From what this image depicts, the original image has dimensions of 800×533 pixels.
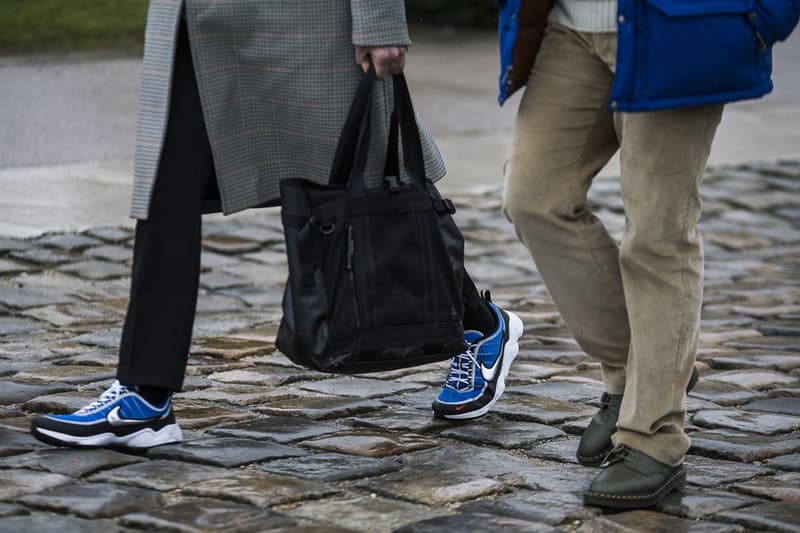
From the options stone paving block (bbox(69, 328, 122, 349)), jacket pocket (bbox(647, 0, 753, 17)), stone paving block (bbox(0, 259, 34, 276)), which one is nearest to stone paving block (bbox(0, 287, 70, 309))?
stone paving block (bbox(0, 259, 34, 276))

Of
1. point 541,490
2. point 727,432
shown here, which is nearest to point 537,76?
point 541,490

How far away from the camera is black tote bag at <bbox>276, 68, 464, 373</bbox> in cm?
352

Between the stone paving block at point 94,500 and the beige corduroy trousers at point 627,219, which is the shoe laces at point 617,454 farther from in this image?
the stone paving block at point 94,500

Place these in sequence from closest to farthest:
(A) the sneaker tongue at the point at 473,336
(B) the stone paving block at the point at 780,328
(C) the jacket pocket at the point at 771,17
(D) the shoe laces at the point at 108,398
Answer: (C) the jacket pocket at the point at 771,17 → (D) the shoe laces at the point at 108,398 → (A) the sneaker tongue at the point at 473,336 → (B) the stone paving block at the point at 780,328

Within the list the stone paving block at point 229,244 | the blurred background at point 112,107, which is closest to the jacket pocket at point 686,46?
the stone paving block at point 229,244

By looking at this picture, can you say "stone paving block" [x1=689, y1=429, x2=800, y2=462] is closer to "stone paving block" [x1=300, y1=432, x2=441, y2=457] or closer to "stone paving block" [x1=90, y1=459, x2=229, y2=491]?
"stone paving block" [x1=300, y1=432, x2=441, y2=457]

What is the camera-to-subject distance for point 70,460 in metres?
3.56

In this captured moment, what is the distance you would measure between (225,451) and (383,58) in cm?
103

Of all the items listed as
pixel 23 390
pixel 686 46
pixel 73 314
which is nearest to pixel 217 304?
pixel 73 314

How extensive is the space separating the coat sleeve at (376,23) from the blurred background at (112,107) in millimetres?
3539

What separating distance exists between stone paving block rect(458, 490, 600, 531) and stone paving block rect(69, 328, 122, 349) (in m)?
2.17

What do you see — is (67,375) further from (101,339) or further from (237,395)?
(101,339)

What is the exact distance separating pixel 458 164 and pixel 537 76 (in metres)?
5.59

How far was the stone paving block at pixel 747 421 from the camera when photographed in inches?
163
